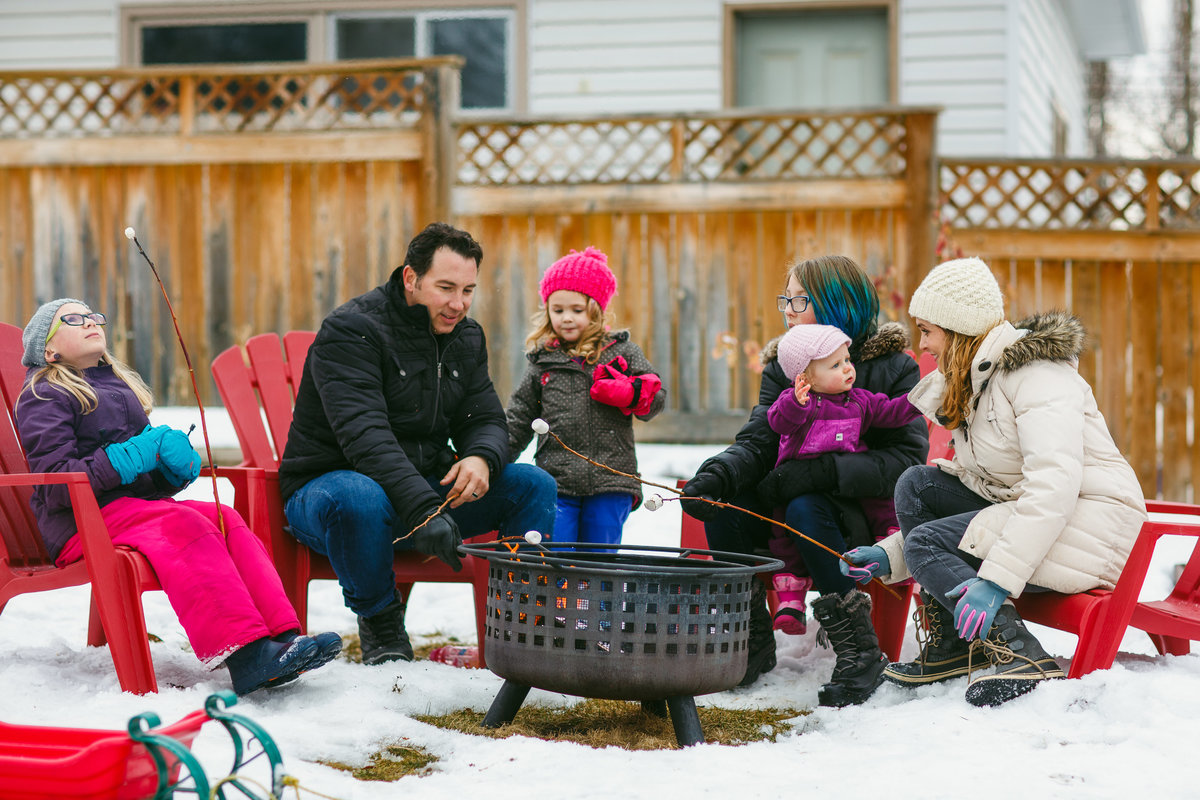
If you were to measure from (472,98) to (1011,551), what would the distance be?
695 centimetres

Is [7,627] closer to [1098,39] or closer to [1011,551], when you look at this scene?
[1011,551]

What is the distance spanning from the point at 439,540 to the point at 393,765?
0.70m

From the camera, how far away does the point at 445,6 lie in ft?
29.1

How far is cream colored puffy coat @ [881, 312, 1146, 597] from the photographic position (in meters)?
2.89

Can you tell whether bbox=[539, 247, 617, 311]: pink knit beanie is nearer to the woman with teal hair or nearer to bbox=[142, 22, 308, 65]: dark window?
the woman with teal hair

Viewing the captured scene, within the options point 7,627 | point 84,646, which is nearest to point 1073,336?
point 84,646

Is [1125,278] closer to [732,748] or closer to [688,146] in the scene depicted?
[688,146]

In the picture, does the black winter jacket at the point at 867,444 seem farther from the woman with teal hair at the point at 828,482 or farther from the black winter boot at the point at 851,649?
the black winter boot at the point at 851,649

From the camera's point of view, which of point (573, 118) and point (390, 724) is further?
point (573, 118)

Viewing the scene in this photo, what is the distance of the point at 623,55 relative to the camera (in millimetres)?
8672

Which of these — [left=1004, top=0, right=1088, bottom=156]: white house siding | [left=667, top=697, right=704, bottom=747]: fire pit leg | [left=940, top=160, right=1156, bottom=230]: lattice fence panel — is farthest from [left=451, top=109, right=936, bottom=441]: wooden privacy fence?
[left=667, top=697, right=704, bottom=747]: fire pit leg

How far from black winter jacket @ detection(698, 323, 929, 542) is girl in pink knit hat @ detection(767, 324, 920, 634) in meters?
0.07

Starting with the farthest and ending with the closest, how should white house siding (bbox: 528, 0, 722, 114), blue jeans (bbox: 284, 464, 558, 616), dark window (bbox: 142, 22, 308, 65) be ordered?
1. dark window (bbox: 142, 22, 308, 65)
2. white house siding (bbox: 528, 0, 722, 114)
3. blue jeans (bbox: 284, 464, 558, 616)

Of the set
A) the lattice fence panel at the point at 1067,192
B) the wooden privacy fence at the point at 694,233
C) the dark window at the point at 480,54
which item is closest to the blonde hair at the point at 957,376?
the wooden privacy fence at the point at 694,233
